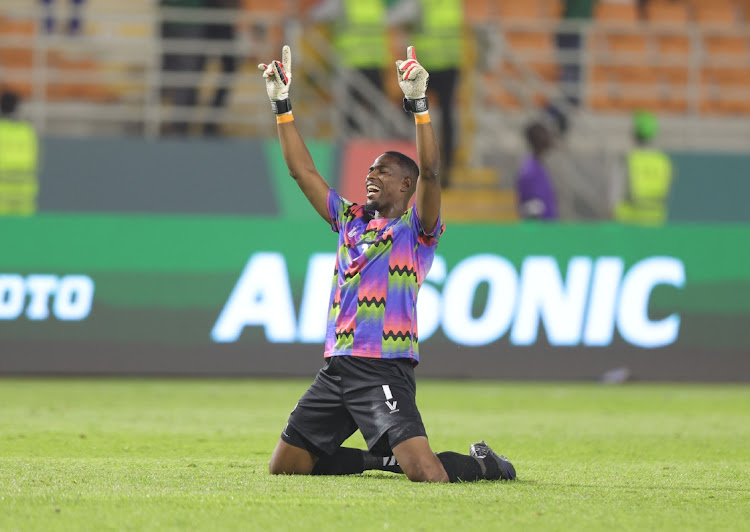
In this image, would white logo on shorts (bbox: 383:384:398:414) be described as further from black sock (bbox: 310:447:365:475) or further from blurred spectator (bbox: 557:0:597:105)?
blurred spectator (bbox: 557:0:597:105)

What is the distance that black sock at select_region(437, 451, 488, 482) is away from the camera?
646 cm

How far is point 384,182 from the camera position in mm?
6648

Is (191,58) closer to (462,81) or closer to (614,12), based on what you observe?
(462,81)

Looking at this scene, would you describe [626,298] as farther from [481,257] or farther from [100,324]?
[100,324]

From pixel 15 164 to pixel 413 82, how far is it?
10285mm

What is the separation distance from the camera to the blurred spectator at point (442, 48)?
52.5 feet

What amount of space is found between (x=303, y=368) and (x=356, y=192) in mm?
3353

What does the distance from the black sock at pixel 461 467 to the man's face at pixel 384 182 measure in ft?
4.23

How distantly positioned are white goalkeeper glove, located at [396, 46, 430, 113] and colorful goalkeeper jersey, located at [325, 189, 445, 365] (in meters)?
0.59

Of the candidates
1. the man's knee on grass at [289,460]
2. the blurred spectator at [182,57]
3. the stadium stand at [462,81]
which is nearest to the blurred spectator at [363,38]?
the stadium stand at [462,81]

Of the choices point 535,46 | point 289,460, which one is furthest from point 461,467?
point 535,46

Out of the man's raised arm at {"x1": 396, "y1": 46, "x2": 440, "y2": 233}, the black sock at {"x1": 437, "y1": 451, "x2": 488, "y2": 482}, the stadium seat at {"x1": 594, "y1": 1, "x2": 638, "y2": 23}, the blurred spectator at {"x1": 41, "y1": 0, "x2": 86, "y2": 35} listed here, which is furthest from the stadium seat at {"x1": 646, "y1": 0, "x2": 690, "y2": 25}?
the black sock at {"x1": 437, "y1": 451, "x2": 488, "y2": 482}

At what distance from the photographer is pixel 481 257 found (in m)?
13.7

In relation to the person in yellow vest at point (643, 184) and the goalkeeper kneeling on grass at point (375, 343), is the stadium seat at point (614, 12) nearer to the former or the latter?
the person in yellow vest at point (643, 184)
